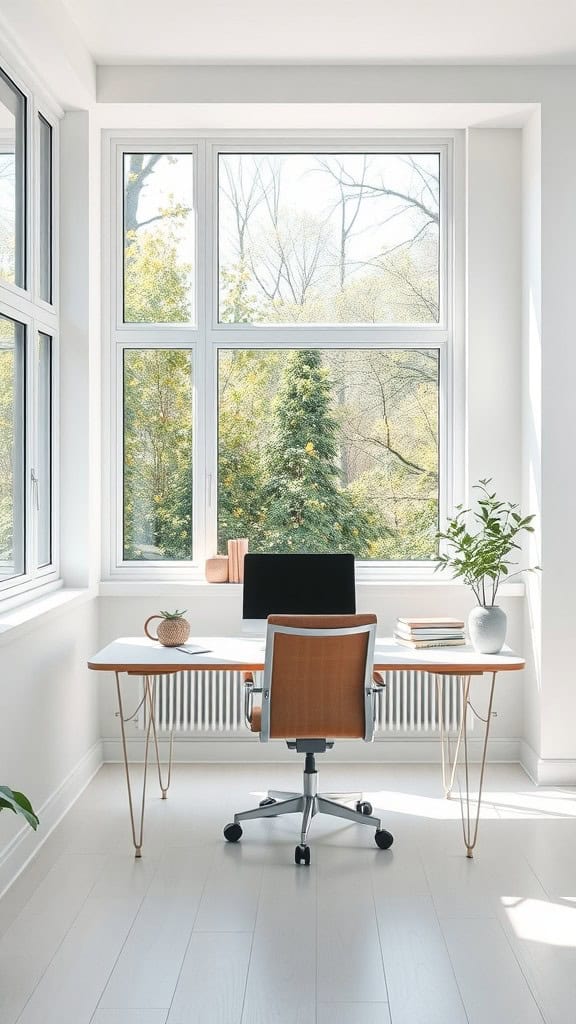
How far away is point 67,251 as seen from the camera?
4.38m

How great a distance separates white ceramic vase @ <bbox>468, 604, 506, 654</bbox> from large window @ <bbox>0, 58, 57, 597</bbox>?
1784mm

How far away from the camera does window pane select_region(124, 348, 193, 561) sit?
481cm

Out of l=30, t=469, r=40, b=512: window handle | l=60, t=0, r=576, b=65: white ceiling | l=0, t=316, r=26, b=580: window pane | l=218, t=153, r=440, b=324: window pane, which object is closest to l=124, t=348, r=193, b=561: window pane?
l=218, t=153, r=440, b=324: window pane

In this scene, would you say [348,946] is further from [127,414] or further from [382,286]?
[382,286]

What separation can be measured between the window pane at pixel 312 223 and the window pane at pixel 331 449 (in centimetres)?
32

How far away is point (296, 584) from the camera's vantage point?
158 inches

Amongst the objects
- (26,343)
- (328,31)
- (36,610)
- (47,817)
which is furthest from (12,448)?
(328,31)

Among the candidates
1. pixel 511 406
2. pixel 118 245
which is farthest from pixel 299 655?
pixel 118 245

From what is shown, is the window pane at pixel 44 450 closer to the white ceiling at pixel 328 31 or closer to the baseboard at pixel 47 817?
the baseboard at pixel 47 817

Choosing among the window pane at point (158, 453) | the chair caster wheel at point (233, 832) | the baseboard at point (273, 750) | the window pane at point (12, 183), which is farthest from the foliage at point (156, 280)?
the chair caster wheel at point (233, 832)

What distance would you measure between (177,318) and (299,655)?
7.19 ft

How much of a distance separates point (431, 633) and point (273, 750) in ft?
4.40

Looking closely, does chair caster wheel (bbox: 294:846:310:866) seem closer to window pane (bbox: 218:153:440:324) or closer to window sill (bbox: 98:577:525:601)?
window sill (bbox: 98:577:525:601)

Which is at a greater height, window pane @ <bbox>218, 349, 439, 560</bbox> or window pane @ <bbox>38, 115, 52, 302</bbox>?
window pane @ <bbox>38, 115, 52, 302</bbox>
